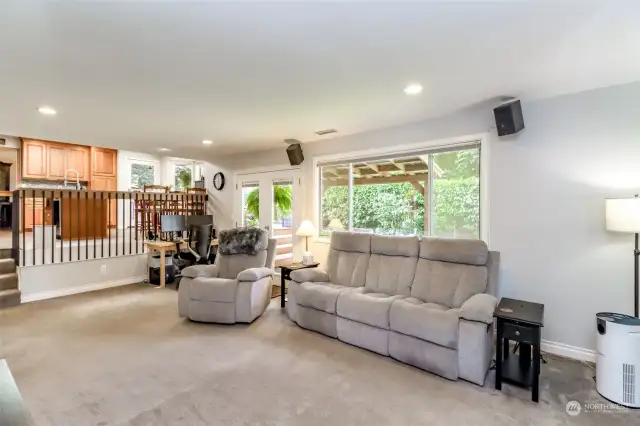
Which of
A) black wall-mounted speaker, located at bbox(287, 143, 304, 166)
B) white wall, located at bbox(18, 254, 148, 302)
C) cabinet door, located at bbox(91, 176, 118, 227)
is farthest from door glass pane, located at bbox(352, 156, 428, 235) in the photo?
cabinet door, located at bbox(91, 176, 118, 227)

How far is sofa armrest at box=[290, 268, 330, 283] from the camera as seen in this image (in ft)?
12.9

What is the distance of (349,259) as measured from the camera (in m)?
4.10

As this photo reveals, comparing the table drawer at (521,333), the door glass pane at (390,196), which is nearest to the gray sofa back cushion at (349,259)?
the door glass pane at (390,196)

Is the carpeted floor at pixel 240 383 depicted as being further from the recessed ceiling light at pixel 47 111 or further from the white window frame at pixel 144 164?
the white window frame at pixel 144 164

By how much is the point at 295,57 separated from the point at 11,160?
826 cm

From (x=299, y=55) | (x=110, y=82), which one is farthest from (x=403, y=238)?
(x=110, y=82)

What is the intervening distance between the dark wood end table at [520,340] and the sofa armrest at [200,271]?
10.5 ft

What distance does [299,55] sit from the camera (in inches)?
90.4

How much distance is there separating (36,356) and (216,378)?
5.70ft

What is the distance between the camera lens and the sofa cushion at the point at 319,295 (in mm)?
3504

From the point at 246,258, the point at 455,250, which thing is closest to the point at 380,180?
the point at 455,250

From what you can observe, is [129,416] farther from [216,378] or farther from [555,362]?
[555,362]

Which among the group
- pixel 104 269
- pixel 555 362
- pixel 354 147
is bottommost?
pixel 555 362

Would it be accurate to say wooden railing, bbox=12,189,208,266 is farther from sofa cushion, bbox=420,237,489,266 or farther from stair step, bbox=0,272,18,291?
sofa cushion, bbox=420,237,489,266
